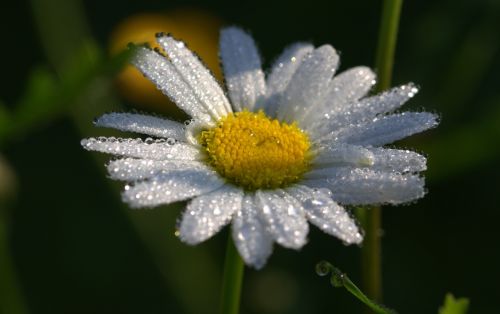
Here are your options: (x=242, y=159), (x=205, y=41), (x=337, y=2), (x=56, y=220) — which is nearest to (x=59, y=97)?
(x=242, y=159)

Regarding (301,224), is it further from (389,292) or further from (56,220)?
(56,220)

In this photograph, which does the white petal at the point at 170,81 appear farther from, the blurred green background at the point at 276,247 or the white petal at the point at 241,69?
the blurred green background at the point at 276,247

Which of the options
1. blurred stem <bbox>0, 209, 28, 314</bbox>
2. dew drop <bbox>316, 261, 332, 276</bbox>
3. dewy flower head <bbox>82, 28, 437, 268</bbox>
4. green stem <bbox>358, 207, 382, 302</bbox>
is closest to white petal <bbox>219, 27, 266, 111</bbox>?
dewy flower head <bbox>82, 28, 437, 268</bbox>

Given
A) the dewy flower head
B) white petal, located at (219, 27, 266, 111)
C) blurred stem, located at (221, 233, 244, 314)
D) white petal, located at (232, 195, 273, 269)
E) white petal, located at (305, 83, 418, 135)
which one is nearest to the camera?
white petal, located at (232, 195, 273, 269)

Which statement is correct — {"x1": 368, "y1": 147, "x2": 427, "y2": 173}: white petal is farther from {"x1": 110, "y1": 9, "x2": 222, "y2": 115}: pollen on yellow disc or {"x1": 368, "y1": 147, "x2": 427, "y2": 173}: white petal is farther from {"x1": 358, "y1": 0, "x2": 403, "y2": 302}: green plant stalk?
{"x1": 110, "y1": 9, "x2": 222, "y2": 115}: pollen on yellow disc

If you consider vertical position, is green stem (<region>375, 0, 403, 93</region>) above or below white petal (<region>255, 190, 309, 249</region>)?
above
